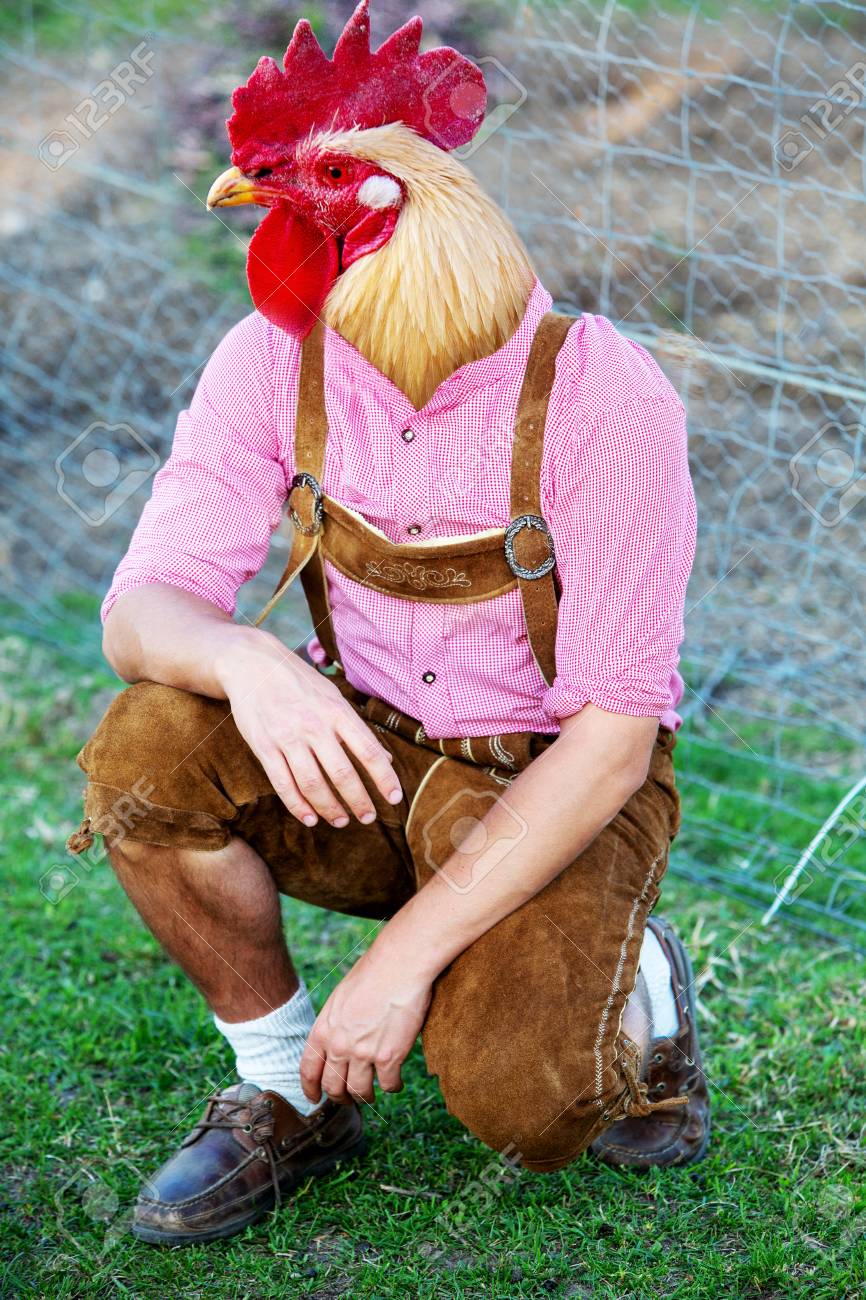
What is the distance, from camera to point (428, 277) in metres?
1.55

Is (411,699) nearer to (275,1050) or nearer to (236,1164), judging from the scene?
(275,1050)

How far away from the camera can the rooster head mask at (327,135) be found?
160 centimetres

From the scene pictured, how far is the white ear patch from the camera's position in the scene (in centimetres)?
157

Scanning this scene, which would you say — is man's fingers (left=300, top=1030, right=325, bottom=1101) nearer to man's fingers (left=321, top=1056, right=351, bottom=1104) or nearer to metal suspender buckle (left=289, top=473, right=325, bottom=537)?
man's fingers (left=321, top=1056, right=351, bottom=1104)

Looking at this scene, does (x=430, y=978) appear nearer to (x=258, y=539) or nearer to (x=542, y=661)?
(x=542, y=661)

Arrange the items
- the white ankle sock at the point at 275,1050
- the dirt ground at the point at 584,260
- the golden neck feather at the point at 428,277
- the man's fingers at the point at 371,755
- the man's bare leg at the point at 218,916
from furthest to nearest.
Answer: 1. the dirt ground at the point at 584,260
2. the white ankle sock at the point at 275,1050
3. the man's bare leg at the point at 218,916
4. the man's fingers at the point at 371,755
5. the golden neck feather at the point at 428,277

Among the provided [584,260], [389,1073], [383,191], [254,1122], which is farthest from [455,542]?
[584,260]

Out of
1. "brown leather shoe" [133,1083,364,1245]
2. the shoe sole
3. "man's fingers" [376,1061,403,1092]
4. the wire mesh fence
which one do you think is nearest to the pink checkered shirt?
"man's fingers" [376,1061,403,1092]

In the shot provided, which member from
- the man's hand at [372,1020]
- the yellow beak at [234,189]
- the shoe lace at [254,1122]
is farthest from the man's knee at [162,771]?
the yellow beak at [234,189]

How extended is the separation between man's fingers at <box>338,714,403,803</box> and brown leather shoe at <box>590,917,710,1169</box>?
1.86 ft

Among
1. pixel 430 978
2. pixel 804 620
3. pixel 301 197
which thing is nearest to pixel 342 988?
pixel 430 978

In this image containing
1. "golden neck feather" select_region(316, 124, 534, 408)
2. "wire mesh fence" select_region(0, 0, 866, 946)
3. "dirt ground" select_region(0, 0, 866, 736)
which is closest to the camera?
"golden neck feather" select_region(316, 124, 534, 408)

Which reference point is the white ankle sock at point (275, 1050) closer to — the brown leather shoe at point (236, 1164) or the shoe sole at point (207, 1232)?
the brown leather shoe at point (236, 1164)

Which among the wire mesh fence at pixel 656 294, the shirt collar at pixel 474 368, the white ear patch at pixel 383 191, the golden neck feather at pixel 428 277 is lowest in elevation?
the wire mesh fence at pixel 656 294
